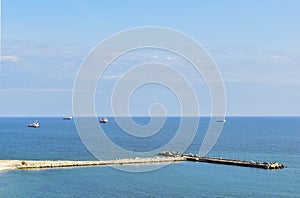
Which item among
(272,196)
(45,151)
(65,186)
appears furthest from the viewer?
(45,151)

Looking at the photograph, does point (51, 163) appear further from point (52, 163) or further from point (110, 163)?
point (110, 163)

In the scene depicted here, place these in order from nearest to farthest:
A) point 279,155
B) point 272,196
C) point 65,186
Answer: point 272,196
point 65,186
point 279,155

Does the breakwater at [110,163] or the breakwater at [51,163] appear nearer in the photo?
the breakwater at [51,163]

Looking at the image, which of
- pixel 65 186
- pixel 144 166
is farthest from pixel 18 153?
pixel 65 186

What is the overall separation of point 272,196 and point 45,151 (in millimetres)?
65362

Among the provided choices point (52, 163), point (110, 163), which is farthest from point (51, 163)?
point (110, 163)

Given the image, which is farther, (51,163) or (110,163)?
(110,163)

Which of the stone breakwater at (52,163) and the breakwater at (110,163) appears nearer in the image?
the stone breakwater at (52,163)

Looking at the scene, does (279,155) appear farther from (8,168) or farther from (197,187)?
(8,168)

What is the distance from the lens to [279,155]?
96188 millimetres

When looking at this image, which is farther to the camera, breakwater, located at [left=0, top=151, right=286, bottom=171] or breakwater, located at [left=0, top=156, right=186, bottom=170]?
breakwater, located at [left=0, top=151, right=286, bottom=171]

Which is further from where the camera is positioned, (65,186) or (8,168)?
(8,168)

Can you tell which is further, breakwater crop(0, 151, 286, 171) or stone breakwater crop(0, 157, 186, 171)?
breakwater crop(0, 151, 286, 171)

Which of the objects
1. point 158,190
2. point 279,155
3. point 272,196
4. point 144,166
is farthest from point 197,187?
point 279,155
